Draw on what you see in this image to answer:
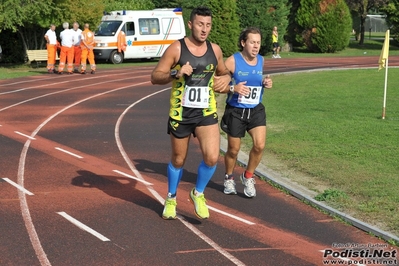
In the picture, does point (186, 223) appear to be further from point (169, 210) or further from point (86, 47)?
point (86, 47)

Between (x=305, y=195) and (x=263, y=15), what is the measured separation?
33.1 meters

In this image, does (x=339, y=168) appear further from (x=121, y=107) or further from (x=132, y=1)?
(x=132, y=1)

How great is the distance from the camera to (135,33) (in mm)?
34562

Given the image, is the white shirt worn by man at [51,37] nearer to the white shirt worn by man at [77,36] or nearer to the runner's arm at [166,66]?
the white shirt worn by man at [77,36]

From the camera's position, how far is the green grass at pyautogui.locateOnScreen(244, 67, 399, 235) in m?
8.76

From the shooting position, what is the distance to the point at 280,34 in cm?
4144

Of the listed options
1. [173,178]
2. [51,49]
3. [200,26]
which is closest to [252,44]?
[200,26]

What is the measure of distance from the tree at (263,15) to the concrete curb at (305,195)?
97.2ft

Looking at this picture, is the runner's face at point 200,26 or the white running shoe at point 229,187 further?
the white running shoe at point 229,187

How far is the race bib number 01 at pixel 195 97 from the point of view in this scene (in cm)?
767

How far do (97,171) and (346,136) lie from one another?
490cm

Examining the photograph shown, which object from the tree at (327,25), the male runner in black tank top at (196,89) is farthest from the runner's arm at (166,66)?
the tree at (327,25)

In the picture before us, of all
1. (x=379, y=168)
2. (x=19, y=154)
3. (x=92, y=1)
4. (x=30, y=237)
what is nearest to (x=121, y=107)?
(x=19, y=154)

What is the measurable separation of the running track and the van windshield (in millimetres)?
19267
